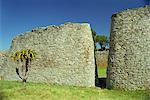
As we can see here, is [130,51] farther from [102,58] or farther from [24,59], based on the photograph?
[102,58]

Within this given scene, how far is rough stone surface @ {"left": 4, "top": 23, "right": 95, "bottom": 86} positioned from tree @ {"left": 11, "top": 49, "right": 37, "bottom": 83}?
513 mm

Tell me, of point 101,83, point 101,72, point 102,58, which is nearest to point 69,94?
point 101,83

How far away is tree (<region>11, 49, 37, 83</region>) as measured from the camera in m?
25.5

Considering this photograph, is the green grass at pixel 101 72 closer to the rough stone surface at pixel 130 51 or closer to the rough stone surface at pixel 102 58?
the rough stone surface at pixel 102 58

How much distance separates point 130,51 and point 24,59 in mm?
9141

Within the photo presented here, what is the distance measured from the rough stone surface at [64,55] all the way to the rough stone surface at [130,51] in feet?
7.14

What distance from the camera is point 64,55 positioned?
25.8 meters

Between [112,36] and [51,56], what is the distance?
18.6ft

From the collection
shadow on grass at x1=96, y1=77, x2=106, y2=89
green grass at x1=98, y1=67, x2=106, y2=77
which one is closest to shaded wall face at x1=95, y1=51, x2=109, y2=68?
green grass at x1=98, y1=67, x2=106, y2=77

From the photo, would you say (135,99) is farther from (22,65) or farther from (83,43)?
(22,65)

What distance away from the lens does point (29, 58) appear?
26641 millimetres

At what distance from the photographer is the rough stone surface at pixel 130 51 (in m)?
21.2

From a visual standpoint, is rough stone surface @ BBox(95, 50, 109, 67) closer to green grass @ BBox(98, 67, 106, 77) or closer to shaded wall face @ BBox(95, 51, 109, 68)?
shaded wall face @ BBox(95, 51, 109, 68)

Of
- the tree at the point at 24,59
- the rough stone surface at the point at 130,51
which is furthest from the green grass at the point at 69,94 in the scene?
the tree at the point at 24,59
